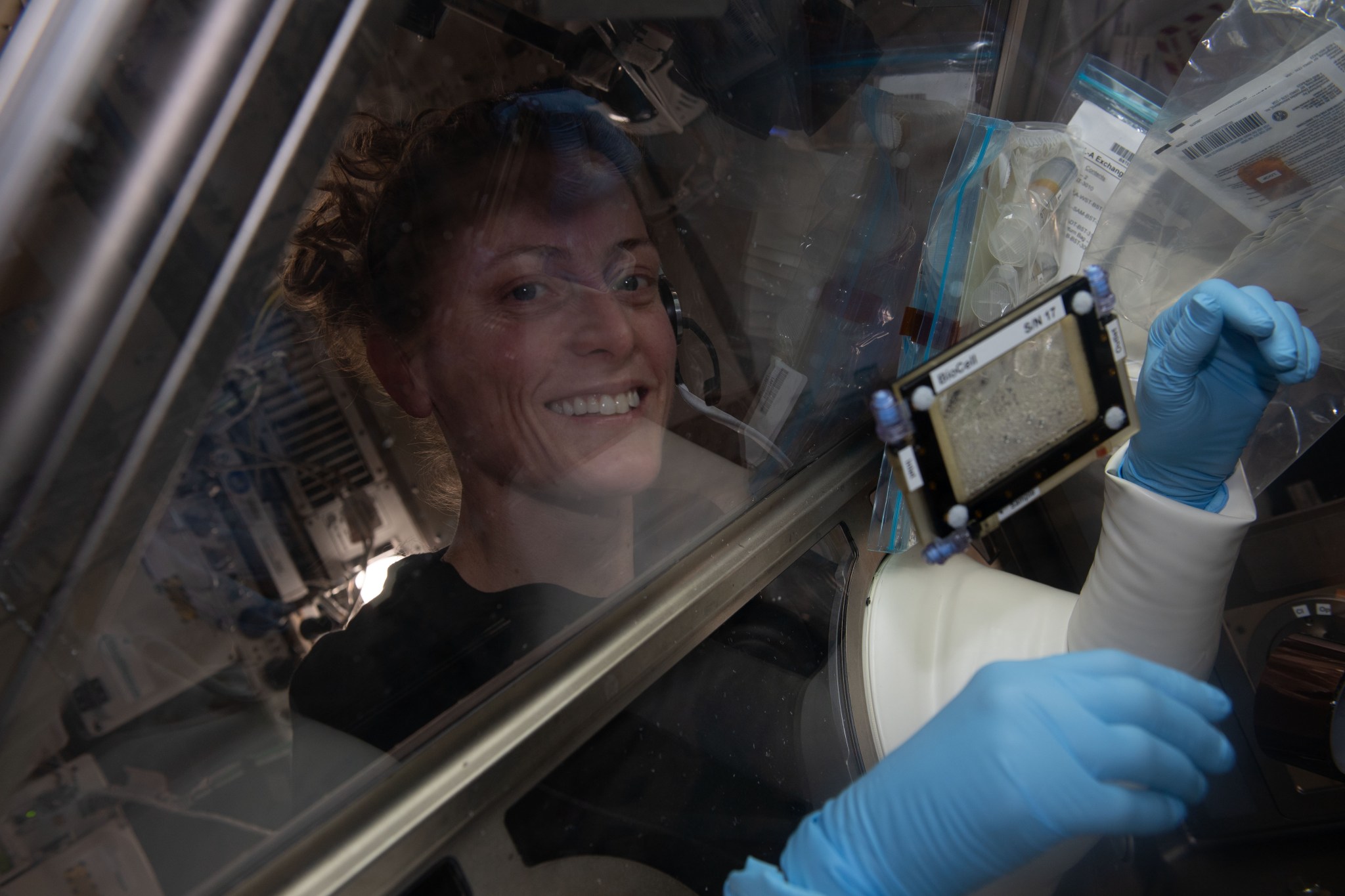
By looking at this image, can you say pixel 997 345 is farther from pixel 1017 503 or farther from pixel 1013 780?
pixel 1013 780

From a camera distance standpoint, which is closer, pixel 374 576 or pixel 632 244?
pixel 374 576

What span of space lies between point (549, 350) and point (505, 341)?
0.21ft

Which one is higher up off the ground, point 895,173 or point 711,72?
point 711,72

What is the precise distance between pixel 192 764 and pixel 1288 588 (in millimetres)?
1460

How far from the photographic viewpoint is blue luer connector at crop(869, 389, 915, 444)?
0.60 m

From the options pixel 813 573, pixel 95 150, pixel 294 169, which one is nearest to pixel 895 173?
pixel 813 573

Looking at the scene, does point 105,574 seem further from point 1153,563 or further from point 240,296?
point 1153,563

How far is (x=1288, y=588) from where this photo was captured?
109 cm

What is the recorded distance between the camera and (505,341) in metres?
1.03

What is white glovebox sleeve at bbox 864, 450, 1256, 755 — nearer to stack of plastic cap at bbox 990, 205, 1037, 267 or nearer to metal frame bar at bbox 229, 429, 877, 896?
metal frame bar at bbox 229, 429, 877, 896

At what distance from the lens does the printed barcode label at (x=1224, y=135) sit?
89 cm

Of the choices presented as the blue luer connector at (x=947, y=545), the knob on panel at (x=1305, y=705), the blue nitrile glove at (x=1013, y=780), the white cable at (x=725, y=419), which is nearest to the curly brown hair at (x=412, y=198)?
the white cable at (x=725, y=419)

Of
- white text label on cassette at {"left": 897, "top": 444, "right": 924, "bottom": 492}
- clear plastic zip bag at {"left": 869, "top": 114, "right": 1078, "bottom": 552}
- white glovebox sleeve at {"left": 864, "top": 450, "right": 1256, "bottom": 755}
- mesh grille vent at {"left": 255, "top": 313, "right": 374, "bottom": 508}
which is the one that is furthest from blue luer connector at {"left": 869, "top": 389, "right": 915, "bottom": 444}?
mesh grille vent at {"left": 255, "top": 313, "right": 374, "bottom": 508}

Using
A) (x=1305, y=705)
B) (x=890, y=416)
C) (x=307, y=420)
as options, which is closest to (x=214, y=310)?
(x=307, y=420)
